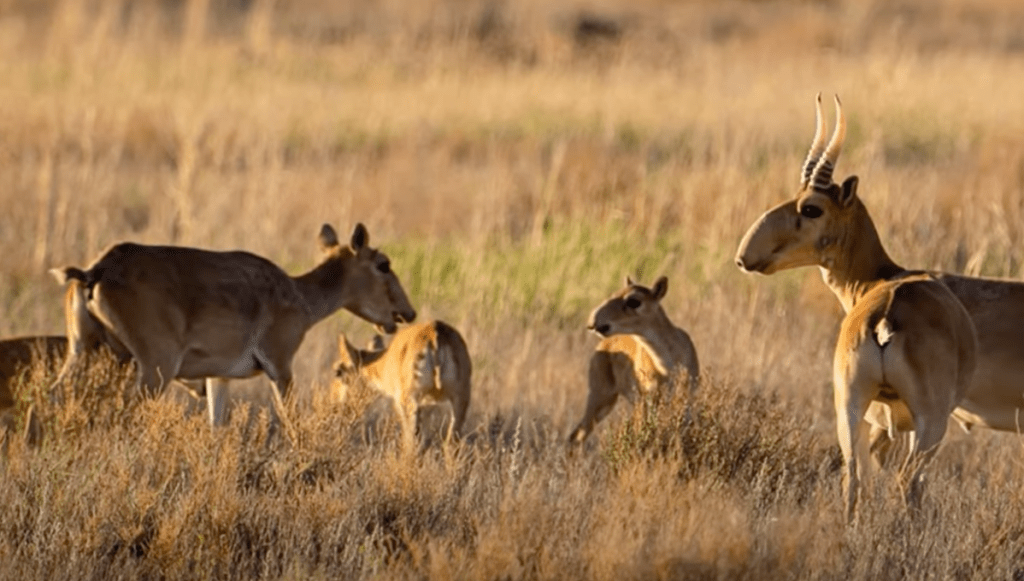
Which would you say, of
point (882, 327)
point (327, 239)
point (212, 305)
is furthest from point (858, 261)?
point (327, 239)

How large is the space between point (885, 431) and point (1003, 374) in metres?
0.74

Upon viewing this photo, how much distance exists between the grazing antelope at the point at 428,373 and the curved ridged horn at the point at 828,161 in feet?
10.0

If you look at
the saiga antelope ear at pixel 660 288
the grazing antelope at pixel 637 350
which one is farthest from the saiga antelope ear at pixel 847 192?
the saiga antelope ear at pixel 660 288

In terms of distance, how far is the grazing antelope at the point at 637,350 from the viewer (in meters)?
13.1

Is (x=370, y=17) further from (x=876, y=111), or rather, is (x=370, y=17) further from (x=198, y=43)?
(x=876, y=111)

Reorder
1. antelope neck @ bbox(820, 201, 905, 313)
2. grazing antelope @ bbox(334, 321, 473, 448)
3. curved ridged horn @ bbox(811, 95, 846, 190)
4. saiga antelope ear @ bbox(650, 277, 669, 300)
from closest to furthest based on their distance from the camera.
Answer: curved ridged horn @ bbox(811, 95, 846, 190) < antelope neck @ bbox(820, 201, 905, 313) < grazing antelope @ bbox(334, 321, 473, 448) < saiga antelope ear @ bbox(650, 277, 669, 300)

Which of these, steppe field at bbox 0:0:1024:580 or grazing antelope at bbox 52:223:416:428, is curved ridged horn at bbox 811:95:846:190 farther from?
grazing antelope at bbox 52:223:416:428

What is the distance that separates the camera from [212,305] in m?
12.6

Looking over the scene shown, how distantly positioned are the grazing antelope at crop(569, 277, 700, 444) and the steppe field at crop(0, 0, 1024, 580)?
0.31 meters

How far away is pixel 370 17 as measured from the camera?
48969 mm

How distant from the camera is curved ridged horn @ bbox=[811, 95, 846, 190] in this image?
1090 cm

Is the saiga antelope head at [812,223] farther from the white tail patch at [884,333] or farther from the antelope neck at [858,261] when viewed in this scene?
the white tail patch at [884,333]

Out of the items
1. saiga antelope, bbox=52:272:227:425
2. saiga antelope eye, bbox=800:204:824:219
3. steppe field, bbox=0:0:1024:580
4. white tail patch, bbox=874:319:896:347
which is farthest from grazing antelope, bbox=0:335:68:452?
white tail patch, bbox=874:319:896:347

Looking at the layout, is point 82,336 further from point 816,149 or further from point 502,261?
point 502,261
